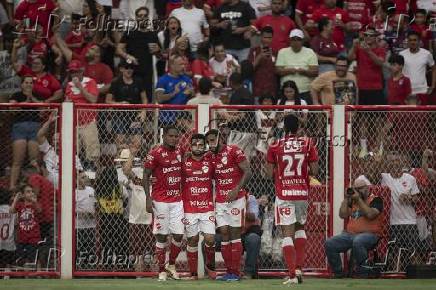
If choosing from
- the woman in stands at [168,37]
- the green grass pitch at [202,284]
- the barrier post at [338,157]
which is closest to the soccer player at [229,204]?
the green grass pitch at [202,284]

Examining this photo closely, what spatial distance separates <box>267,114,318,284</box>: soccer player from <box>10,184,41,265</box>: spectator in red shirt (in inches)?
137

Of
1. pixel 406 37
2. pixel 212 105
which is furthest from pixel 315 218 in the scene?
pixel 406 37

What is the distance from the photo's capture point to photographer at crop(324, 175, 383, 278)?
736 inches

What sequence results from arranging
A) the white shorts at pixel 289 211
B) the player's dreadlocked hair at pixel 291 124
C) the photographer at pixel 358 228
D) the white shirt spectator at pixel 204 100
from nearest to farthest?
the player's dreadlocked hair at pixel 291 124
the white shorts at pixel 289 211
the photographer at pixel 358 228
the white shirt spectator at pixel 204 100

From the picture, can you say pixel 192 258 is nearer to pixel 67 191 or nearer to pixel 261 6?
pixel 67 191

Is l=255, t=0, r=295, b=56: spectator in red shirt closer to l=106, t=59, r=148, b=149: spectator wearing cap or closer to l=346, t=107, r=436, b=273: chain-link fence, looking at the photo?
l=106, t=59, r=148, b=149: spectator wearing cap

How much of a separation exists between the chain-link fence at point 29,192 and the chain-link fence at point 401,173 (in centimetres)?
422

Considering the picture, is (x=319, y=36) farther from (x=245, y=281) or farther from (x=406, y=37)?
(x=245, y=281)

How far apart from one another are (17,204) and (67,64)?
4.89 meters

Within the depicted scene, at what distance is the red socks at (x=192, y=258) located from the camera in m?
18.3

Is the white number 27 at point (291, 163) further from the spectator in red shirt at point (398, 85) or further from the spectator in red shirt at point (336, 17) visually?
the spectator in red shirt at point (336, 17)

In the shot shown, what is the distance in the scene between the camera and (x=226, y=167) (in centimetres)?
1825

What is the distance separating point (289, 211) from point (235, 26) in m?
6.13

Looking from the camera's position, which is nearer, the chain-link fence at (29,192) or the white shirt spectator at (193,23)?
the chain-link fence at (29,192)
